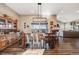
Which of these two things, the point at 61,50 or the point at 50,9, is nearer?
the point at 50,9

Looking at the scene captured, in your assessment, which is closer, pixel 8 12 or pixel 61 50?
pixel 8 12

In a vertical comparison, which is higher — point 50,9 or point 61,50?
point 50,9

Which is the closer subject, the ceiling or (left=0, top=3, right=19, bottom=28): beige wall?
the ceiling

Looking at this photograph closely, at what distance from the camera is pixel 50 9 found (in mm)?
4090

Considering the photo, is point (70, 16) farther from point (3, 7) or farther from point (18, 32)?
point (3, 7)

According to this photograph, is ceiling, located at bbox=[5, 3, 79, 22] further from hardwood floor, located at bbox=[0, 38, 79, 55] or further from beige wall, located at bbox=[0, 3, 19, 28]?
hardwood floor, located at bbox=[0, 38, 79, 55]

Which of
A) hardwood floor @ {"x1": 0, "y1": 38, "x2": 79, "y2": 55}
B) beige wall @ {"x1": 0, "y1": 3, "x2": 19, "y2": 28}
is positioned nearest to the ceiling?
beige wall @ {"x1": 0, "y1": 3, "x2": 19, "y2": 28}

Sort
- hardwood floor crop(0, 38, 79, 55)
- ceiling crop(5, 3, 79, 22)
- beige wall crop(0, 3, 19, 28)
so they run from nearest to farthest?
ceiling crop(5, 3, 79, 22) < beige wall crop(0, 3, 19, 28) < hardwood floor crop(0, 38, 79, 55)

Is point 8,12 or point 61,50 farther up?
point 8,12

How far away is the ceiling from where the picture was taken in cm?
373

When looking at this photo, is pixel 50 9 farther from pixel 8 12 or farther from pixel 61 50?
pixel 61 50

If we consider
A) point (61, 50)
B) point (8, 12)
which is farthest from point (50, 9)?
point (61, 50)

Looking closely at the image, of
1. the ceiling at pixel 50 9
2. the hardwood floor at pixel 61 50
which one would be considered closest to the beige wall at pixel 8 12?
the ceiling at pixel 50 9

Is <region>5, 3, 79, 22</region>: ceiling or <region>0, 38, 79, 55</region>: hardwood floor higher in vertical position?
<region>5, 3, 79, 22</region>: ceiling
